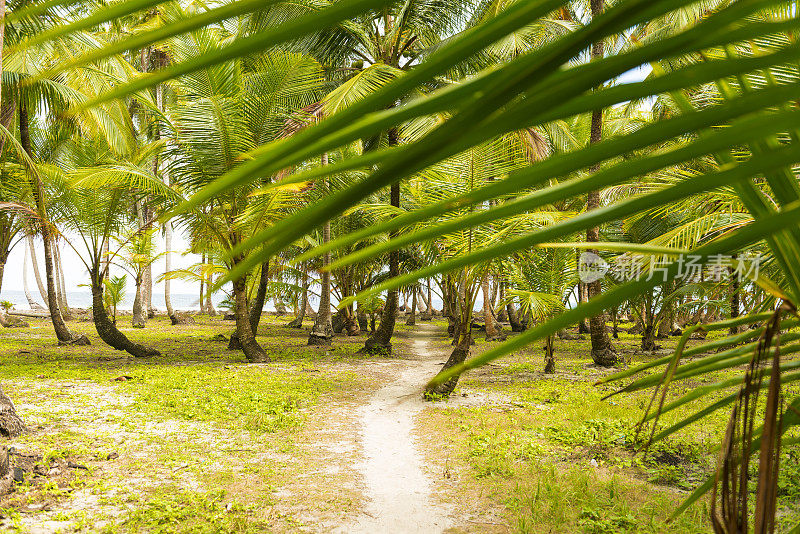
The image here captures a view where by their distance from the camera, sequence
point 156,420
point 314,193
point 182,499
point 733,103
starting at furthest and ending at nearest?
point 314,193, point 156,420, point 182,499, point 733,103

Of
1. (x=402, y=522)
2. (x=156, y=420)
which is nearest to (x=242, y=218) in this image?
(x=156, y=420)

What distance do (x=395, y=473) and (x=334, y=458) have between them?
0.49 metres

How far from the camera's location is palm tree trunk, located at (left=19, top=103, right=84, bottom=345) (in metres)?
6.57

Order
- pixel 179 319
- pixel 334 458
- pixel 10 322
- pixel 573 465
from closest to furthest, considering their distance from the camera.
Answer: pixel 573 465 < pixel 334 458 < pixel 10 322 < pixel 179 319

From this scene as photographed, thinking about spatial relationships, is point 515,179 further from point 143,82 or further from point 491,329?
point 491,329

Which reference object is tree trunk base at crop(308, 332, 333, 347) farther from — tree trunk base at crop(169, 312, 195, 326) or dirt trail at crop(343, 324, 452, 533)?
tree trunk base at crop(169, 312, 195, 326)

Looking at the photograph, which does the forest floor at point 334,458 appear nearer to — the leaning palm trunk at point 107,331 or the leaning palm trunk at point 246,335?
the leaning palm trunk at point 246,335

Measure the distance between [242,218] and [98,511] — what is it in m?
4.64

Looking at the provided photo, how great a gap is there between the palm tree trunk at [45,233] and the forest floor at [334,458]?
2079 millimetres

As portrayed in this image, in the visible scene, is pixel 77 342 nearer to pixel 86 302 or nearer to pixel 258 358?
pixel 258 358

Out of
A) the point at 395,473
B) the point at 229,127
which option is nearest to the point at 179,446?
the point at 395,473

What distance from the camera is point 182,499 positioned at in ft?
8.96

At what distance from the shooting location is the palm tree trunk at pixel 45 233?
6.57 meters

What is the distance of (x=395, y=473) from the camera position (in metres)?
3.28
